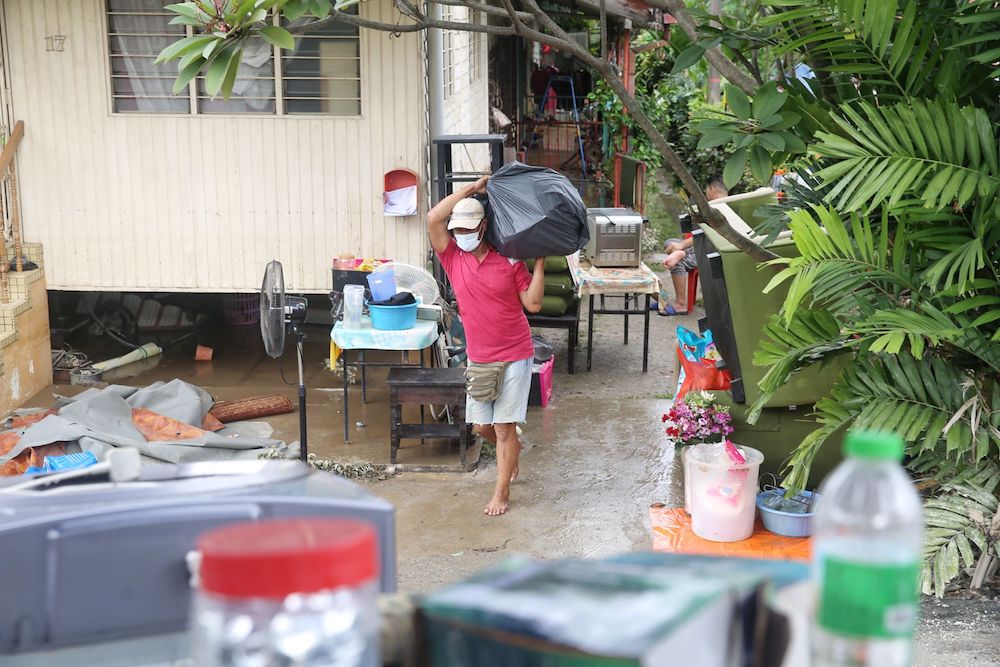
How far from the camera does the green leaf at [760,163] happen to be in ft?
16.6

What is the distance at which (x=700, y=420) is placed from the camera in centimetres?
629

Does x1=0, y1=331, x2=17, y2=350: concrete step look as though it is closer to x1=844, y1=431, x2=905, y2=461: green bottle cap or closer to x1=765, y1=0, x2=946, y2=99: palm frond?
x1=765, y1=0, x2=946, y2=99: palm frond

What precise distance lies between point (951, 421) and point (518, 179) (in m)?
2.75

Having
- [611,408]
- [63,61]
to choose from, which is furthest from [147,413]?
[611,408]

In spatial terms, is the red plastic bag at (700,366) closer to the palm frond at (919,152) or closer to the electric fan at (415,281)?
the palm frond at (919,152)

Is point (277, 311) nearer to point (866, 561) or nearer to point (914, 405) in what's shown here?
point (914, 405)

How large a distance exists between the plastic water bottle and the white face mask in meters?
4.84

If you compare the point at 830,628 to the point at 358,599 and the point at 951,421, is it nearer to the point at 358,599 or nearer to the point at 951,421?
the point at 358,599

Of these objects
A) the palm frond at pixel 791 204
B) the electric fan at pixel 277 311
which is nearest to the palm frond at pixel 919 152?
the palm frond at pixel 791 204

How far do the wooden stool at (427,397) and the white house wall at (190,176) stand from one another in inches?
65.6

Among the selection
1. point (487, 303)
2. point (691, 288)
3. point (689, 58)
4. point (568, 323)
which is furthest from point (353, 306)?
point (691, 288)

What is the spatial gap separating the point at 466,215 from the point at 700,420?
1.79 m

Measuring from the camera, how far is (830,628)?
150cm

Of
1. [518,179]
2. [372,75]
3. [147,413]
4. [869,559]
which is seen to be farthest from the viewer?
[372,75]
